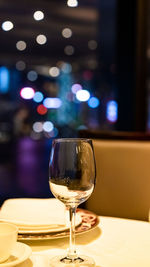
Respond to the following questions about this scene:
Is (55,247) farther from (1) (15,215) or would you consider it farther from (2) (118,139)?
(2) (118,139)

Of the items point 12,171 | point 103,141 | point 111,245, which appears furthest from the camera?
point 12,171

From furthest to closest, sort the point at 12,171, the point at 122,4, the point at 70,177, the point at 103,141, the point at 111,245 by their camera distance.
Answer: the point at 12,171
the point at 122,4
the point at 103,141
the point at 111,245
the point at 70,177

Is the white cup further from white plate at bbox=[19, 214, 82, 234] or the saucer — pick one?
white plate at bbox=[19, 214, 82, 234]

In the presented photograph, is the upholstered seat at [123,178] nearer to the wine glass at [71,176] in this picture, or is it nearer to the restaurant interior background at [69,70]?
the wine glass at [71,176]

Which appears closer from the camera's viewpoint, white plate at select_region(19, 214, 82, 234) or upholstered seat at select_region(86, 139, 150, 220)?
white plate at select_region(19, 214, 82, 234)

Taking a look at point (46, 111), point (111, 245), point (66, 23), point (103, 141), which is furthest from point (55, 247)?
point (66, 23)

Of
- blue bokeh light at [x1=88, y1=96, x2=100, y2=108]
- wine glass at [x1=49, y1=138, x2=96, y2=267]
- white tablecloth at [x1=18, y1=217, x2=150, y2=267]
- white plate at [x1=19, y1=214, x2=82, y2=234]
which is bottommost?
white tablecloth at [x1=18, y1=217, x2=150, y2=267]

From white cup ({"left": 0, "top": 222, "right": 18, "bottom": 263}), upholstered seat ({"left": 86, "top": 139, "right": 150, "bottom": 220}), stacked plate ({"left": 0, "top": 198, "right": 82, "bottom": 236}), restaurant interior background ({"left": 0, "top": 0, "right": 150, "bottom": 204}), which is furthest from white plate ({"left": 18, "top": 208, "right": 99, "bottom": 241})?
restaurant interior background ({"left": 0, "top": 0, "right": 150, "bottom": 204})
